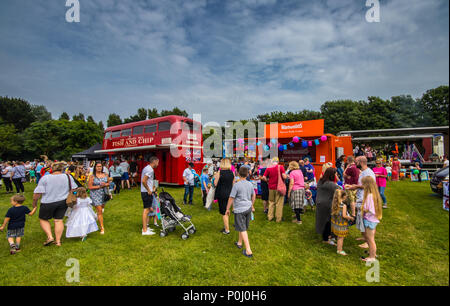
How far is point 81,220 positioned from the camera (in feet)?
15.9

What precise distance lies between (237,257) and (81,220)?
381 centimetres

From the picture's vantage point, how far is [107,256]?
399cm

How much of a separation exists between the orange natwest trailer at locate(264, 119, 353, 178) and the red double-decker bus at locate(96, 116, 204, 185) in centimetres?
433

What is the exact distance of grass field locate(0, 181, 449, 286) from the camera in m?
3.18

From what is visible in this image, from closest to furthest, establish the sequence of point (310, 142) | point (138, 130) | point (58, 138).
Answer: point (310, 142) → point (138, 130) → point (58, 138)

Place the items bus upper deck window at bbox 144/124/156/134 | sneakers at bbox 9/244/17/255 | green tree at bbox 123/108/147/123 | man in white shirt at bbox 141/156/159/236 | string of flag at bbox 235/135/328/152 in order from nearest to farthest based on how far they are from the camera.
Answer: sneakers at bbox 9/244/17/255 < man in white shirt at bbox 141/156/159/236 < string of flag at bbox 235/135/328/152 < bus upper deck window at bbox 144/124/156/134 < green tree at bbox 123/108/147/123

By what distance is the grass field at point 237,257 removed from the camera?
125 inches

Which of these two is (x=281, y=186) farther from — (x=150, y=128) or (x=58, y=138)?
(x=58, y=138)

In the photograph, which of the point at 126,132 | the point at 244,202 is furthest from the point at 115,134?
the point at 244,202

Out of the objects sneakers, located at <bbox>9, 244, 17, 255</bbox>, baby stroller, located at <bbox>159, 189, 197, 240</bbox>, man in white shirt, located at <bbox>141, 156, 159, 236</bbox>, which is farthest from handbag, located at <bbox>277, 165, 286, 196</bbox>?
sneakers, located at <bbox>9, 244, 17, 255</bbox>

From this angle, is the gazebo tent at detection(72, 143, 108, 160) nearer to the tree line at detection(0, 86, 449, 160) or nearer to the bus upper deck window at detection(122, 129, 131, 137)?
the bus upper deck window at detection(122, 129, 131, 137)

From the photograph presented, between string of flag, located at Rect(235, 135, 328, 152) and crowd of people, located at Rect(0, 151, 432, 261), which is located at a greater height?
string of flag, located at Rect(235, 135, 328, 152)

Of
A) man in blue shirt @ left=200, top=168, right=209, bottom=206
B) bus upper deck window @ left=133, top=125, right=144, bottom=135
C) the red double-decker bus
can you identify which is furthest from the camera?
bus upper deck window @ left=133, top=125, right=144, bottom=135
